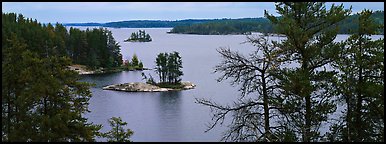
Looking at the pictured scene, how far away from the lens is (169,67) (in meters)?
47.9

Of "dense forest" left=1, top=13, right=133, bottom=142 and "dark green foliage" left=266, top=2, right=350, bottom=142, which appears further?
"dense forest" left=1, top=13, right=133, bottom=142

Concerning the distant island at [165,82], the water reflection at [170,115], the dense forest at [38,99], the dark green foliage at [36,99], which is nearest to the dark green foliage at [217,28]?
the distant island at [165,82]

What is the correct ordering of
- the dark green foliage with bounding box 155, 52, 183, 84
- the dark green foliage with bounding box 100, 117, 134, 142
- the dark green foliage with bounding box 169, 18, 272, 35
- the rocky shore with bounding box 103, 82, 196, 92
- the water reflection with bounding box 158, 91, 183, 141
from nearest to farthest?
the dark green foliage with bounding box 100, 117, 134, 142
the water reflection with bounding box 158, 91, 183, 141
the rocky shore with bounding box 103, 82, 196, 92
the dark green foliage with bounding box 155, 52, 183, 84
the dark green foliage with bounding box 169, 18, 272, 35

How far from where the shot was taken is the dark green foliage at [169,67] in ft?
156

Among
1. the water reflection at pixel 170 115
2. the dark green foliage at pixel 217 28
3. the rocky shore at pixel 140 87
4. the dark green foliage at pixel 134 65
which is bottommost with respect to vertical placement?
the water reflection at pixel 170 115

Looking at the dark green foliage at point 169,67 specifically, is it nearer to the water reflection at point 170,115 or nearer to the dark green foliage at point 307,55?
the water reflection at point 170,115

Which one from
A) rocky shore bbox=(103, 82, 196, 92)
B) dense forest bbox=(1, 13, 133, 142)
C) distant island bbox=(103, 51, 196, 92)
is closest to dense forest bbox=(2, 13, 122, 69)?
distant island bbox=(103, 51, 196, 92)

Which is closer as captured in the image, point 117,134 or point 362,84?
point 362,84

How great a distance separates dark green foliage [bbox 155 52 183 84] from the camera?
47447mm

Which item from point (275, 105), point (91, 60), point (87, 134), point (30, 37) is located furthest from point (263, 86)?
point (91, 60)

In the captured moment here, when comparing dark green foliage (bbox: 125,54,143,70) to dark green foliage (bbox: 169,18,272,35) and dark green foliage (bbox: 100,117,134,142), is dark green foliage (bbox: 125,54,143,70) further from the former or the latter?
dark green foliage (bbox: 169,18,272,35)

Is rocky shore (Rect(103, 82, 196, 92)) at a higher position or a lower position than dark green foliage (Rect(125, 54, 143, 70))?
lower

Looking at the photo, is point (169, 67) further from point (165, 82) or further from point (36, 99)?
point (36, 99)

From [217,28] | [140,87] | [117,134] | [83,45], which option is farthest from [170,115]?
[217,28]
